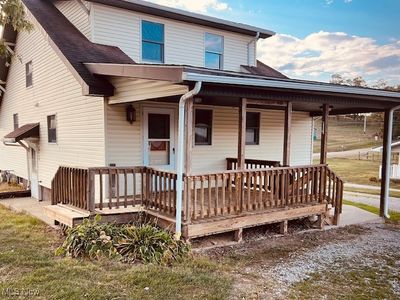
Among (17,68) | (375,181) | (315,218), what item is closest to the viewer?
(315,218)

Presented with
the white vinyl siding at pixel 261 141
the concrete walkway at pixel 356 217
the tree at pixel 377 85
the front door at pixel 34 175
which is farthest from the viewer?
the tree at pixel 377 85

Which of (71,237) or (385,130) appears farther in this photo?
(385,130)

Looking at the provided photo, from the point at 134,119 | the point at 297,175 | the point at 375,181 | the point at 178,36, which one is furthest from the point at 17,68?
the point at 375,181

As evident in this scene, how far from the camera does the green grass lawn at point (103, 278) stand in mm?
3951

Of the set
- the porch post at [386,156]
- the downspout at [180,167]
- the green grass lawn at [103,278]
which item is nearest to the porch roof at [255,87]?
the porch post at [386,156]

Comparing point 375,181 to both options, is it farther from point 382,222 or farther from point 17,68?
point 17,68

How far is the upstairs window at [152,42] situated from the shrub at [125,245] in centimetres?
572

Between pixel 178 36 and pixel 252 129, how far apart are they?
3.66m

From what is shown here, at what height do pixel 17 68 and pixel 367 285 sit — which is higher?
pixel 17 68

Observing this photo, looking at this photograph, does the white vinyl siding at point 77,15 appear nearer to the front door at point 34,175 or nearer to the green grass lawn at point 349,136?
the front door at point 34,175

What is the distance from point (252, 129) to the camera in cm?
1080

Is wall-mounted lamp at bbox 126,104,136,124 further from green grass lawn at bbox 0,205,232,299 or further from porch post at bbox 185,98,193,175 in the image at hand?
green grass lawn at bbox 0,205,232,299

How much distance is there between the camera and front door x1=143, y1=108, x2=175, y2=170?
27.5 feet

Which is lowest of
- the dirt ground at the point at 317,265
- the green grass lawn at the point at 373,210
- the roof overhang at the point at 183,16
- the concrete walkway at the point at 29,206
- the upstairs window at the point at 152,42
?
the green grass lawn at the point at 373,210
